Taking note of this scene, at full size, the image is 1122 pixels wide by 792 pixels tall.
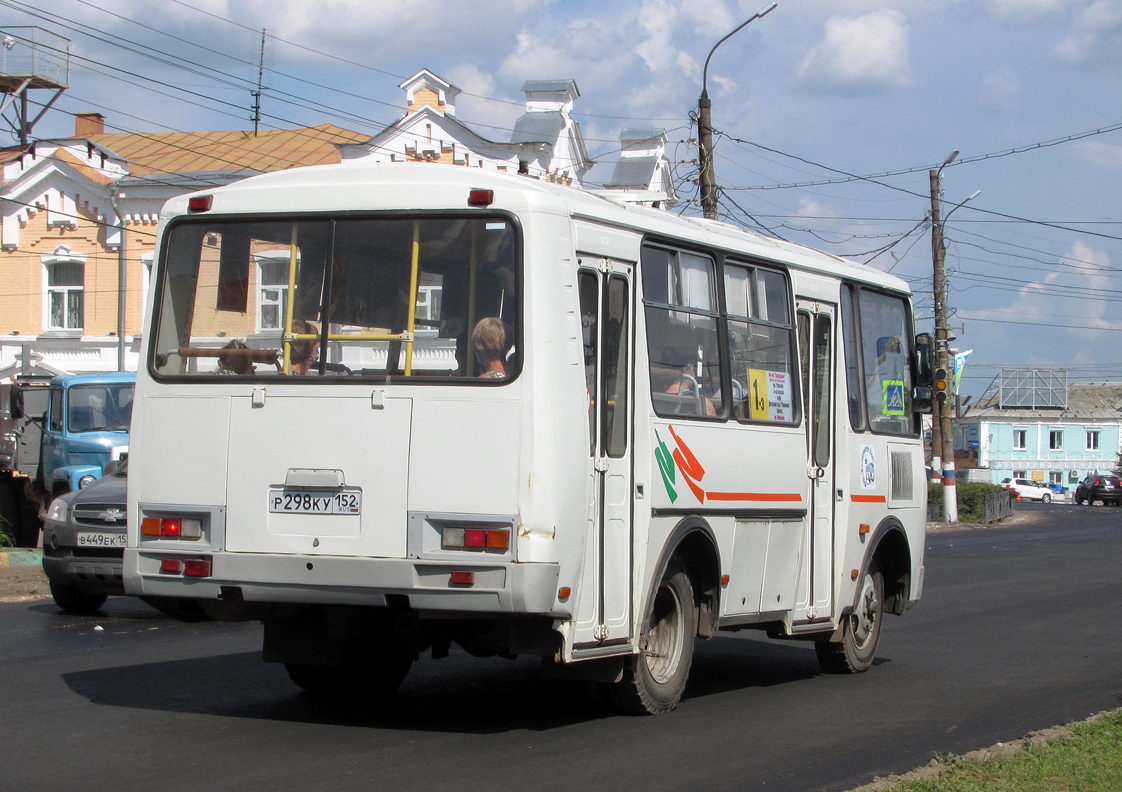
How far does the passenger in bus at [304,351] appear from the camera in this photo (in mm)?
7492

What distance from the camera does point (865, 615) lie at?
36.0 ft

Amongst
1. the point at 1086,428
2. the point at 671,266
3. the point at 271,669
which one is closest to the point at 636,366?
the point at 671,266

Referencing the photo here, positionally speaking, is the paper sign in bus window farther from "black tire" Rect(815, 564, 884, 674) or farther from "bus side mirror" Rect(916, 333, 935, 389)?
"bus side mirror" Rect(916, 333, 935, 389)

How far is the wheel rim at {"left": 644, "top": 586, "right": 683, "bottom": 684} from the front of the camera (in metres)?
8.38

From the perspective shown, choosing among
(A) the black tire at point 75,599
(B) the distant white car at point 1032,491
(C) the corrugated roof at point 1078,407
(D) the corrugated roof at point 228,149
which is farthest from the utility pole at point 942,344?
(C) the corrugated roof at point 1078,407

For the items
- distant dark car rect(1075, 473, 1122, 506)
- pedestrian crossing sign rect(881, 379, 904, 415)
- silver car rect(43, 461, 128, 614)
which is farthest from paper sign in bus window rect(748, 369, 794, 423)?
distant dark car rect(1075, 473, 1122, 506)

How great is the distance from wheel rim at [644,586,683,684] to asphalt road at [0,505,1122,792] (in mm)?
294

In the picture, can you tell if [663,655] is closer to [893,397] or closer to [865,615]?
[865,615]

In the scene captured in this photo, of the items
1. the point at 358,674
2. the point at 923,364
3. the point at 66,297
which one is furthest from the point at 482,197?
the point at 66,297

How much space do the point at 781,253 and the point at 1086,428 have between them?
105 metres

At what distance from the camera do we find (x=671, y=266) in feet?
27.9

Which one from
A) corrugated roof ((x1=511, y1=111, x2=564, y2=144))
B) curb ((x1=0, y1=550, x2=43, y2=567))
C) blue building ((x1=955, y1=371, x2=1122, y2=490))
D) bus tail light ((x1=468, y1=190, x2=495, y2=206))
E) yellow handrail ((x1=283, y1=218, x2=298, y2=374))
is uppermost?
corrugated roof ((x1=511, y1=111, x2=564, y2=144))

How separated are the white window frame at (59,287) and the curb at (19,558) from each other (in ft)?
65.2

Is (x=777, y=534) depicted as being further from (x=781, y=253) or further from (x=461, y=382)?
(x=461, y=382)
